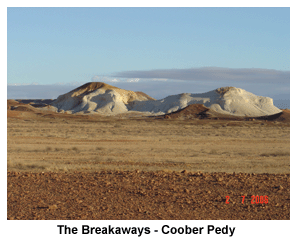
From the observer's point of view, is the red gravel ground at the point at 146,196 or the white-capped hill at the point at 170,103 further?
the white-capped hill at the point at 170,103

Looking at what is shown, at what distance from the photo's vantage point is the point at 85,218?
6.68 metres

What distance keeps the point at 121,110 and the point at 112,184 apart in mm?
98525

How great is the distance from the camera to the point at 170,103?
105 meters

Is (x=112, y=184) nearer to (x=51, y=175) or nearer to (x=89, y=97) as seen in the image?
(x=51, y=175)

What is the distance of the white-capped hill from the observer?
97312 mm

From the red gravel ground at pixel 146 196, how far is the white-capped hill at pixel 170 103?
84092 mm

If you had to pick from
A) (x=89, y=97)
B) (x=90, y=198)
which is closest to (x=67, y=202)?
(x=90, y=198)

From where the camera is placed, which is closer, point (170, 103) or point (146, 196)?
point (146, 196)

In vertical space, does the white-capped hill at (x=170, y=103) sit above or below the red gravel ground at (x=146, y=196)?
above

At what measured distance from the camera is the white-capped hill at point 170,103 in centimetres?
9731

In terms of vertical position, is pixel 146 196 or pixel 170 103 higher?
pixel 170 103

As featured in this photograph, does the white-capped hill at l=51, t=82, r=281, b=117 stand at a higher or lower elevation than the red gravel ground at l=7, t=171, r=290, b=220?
higher

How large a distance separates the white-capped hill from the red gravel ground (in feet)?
276

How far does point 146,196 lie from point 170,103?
319ft
